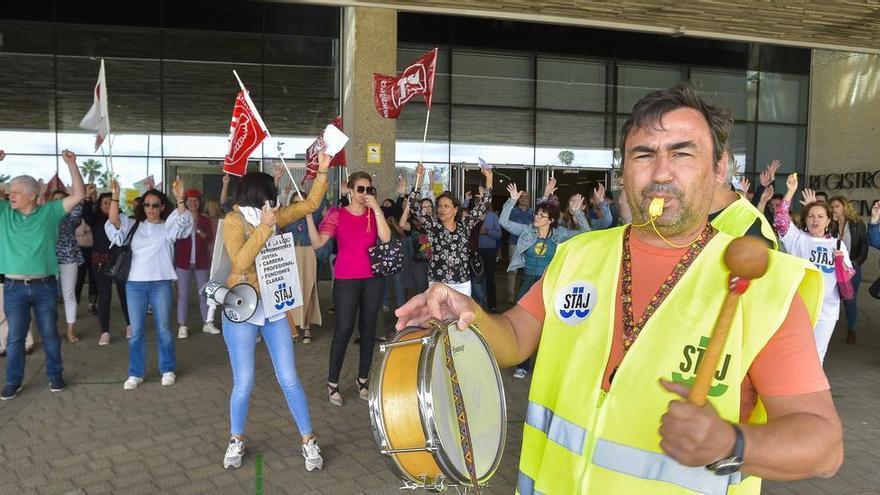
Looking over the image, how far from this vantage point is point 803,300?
1594mm

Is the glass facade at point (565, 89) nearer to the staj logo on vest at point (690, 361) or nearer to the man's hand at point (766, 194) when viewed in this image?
the man's hand at point (766, 194)

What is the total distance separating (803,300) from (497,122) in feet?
54.1

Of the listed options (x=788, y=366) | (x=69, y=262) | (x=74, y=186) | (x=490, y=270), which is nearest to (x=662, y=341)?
(x=788, y=366)

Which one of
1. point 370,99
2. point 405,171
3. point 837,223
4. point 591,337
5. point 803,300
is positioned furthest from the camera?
point 405,171

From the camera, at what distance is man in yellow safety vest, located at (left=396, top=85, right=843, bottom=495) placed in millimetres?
1480

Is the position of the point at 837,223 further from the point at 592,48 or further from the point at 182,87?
Result: the point at 182,87

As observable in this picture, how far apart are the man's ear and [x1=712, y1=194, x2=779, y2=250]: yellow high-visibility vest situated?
1046mm

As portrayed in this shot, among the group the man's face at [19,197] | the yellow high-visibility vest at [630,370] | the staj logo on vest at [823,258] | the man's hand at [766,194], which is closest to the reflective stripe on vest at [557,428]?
the yellow high-visibility vest at [630,370]

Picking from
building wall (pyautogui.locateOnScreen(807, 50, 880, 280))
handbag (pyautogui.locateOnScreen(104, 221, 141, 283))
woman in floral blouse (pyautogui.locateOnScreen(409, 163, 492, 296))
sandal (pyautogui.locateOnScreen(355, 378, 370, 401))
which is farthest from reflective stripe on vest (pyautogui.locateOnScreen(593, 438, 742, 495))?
building wall (pyautogui.locateOnScreen(807, 50, 880, 280))

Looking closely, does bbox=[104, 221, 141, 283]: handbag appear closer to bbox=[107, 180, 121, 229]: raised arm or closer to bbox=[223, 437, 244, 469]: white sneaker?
bbox=[107, 180, 121, 229]: raised arm

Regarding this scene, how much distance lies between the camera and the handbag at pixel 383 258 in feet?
20.3

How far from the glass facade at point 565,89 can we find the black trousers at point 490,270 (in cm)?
596

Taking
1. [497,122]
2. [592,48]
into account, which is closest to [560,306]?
[497,122]

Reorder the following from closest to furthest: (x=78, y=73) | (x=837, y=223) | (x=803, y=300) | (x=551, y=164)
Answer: (x=803, y=300) < (x=837, y=223) < (x=78, y=73) < (x=551, y=164)
